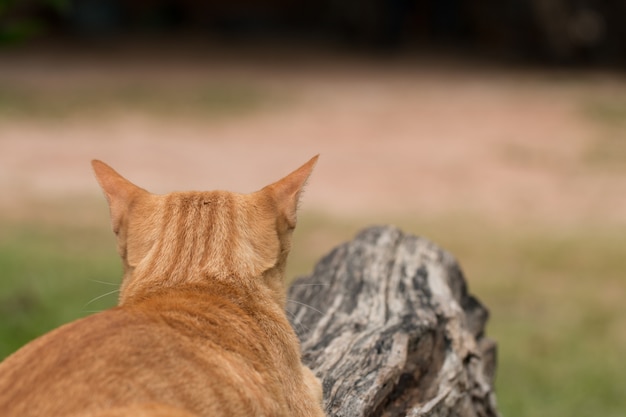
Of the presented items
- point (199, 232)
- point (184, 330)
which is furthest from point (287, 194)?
point (184, 330)

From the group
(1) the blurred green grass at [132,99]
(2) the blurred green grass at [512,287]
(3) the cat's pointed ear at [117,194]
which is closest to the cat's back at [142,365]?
(3) the cat's pointed ear at [117,194]

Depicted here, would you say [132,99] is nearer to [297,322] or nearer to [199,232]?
[297,322]

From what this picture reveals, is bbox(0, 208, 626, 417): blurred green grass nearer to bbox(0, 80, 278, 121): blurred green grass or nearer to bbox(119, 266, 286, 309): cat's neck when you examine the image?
bbox(119, 266, 286, 309): cat's neck

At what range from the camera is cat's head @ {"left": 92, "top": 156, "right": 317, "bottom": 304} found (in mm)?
2939

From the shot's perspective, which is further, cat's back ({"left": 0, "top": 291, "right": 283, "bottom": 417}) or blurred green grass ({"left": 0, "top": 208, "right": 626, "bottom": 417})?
blurred green grass ({"left": 0, "top": 208, "right": 626, "bottom": 417})

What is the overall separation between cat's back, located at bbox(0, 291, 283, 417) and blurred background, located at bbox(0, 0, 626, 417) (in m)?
3.51

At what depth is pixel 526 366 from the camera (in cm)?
655

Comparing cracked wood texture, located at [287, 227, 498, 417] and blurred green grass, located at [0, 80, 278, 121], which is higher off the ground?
blurred green grass, located at [0, 80, 278, 121]

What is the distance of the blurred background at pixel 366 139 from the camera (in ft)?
24.0

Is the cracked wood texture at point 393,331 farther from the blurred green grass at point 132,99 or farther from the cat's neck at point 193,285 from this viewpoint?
the blurred green grass at point 132,99

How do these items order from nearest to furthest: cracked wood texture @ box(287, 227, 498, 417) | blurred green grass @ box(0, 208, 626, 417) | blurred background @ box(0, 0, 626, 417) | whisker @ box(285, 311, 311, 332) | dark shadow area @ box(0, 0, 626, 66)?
cracked wood texture @ box(287, 227, 498, 417) < whisker @ box(285, 311, 311, 332) < blurred green grass @ box(0, 208, 626, 417) < blurred background @ box(0, 0, 626, 417) < dark shadow area @ box(0, 0, 626, 66)

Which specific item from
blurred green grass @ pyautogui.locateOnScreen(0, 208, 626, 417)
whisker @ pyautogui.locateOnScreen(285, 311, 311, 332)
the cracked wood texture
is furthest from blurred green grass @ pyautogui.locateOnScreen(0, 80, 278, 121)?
whisker @ pyautogui.locateOnScreen(285, 311, 311, 332)

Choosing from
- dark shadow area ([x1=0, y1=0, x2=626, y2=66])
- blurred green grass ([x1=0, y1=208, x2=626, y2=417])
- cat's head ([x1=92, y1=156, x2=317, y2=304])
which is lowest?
blurred green grass ([x1=0, y1=208, x2=626, y2=417])

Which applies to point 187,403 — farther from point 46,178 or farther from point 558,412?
point 46,178
